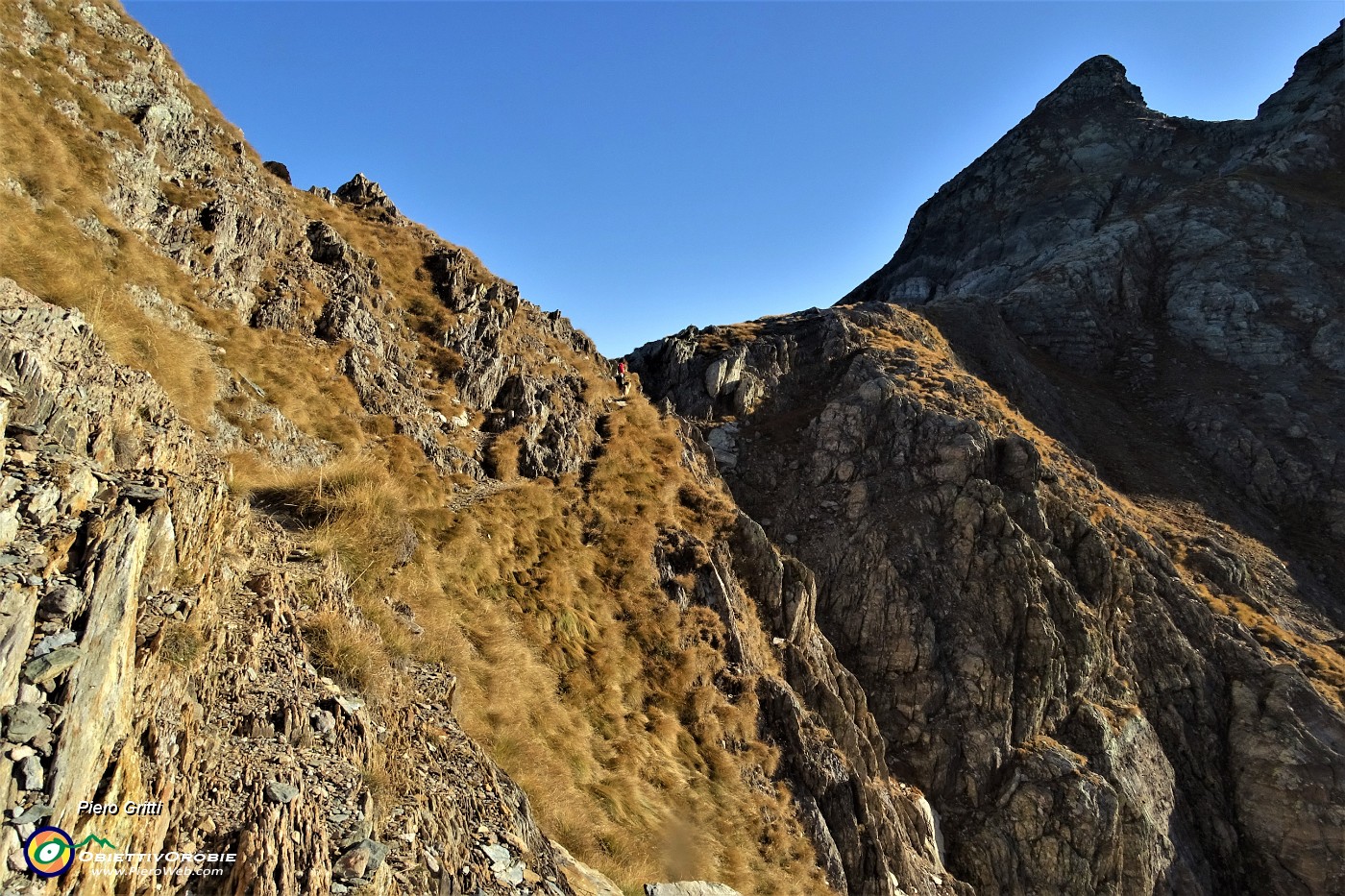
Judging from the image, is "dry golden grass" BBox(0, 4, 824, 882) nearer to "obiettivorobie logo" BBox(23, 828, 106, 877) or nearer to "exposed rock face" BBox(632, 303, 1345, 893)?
"obiettivorobie logo" BBox(23, 828, 106, 877)

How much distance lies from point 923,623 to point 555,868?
2109 centimetres

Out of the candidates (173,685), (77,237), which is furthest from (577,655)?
(77,237)

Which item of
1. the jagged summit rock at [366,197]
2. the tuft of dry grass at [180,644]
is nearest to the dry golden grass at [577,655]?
the tuft of dry grass at [180,644]

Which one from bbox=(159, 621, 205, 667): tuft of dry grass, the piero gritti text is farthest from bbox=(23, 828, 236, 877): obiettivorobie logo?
bbox=(159, 621, 205, 667): tuft of dry grass

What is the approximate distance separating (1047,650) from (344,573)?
24774 millimetres

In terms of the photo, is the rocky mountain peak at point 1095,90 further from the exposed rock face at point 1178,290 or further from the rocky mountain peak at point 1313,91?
the rocky mountain peak at point 1313,91

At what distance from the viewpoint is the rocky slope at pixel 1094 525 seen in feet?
77.4

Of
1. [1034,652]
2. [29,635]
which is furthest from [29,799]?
[1034,652]

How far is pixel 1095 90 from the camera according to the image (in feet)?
267

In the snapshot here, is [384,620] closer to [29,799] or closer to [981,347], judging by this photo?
[29,799]

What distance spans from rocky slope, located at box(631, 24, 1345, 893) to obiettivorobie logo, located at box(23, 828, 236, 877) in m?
Result: 22.5

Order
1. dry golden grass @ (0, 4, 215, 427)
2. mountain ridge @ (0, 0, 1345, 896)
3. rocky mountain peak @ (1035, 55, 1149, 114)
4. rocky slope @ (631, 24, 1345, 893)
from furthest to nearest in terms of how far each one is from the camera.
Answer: rocky mountain peak @ (1035, 55, 1149, 114), rocky slope @ (631, 24, 1345, 893), dry golden grass @ (0, 4, 215, 427), mountain ridge @ (0, 0, 1345, 896)

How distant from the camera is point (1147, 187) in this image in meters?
68.1

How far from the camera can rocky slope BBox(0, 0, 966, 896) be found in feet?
17.5
